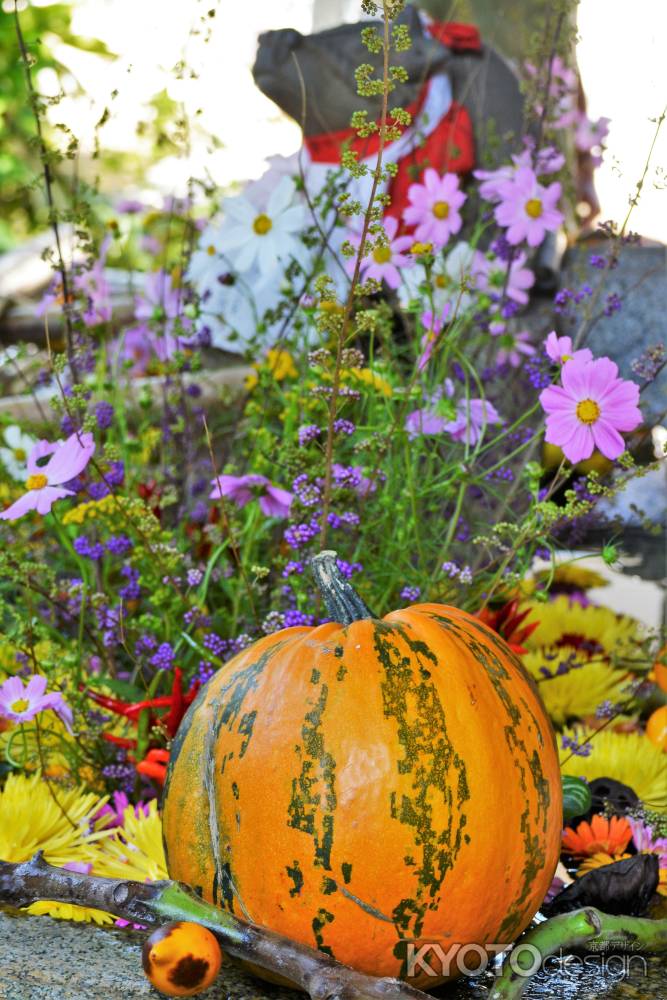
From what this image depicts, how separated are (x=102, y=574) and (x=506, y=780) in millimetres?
720

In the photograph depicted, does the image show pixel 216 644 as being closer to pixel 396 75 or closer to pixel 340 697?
pixel 340 697

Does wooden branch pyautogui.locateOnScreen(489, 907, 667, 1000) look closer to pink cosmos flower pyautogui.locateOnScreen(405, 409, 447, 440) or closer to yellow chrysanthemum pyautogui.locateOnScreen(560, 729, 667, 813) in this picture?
yellow chrysanthemum pyautogui.locateOnScreen(560, 729, 667, 813)

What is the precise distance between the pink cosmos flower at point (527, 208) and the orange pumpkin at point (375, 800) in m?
0.82

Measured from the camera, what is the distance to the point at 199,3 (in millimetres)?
1466

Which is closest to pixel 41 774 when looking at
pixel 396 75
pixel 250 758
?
pixel 250 758

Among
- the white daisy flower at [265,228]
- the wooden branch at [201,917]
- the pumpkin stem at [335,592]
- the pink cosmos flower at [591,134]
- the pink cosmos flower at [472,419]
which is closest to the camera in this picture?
the wooden branch at [201,917]

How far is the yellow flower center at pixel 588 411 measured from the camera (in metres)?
1.08

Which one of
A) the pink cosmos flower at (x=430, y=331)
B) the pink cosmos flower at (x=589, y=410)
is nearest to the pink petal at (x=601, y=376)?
the pink cosmos flower at (x=589, y=410)

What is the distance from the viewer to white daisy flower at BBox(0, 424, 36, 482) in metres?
1.61

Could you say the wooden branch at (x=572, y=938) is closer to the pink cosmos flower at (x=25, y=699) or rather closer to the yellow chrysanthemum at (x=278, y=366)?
the pink cosmos flower at (x=25, y=699)

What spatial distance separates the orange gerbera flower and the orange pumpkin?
24 cm

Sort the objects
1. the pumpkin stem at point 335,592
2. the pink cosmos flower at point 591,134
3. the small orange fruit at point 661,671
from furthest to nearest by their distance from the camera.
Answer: the pink cosmos flower at point 591,134 → the small orange fruit at point 661,671 → the pumpkin stem at point 335,592

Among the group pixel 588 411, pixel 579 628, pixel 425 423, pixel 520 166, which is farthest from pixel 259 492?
pixel 579 628

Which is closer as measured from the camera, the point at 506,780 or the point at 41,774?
the point at 506,780
